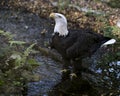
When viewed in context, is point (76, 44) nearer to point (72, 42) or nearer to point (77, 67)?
point (72, 42)

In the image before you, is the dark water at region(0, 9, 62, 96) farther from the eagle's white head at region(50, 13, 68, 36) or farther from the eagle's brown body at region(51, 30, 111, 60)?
the eagle's white head at region(50, 13, 68, 36)

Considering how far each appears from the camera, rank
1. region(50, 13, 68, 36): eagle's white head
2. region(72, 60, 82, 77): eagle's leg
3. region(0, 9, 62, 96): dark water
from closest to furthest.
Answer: region(0, 9, 62, 96): dark water < region(50, 13, 68, 36): eagle's white head < region(72, 60, 82, 77): eagle's leg

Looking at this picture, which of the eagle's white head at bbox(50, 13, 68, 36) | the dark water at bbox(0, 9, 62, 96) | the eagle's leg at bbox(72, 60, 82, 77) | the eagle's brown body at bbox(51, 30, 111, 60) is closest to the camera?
the dark water at bbox(0, 9, 62, 96)

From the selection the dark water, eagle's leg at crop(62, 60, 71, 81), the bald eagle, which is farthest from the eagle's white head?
the dark water

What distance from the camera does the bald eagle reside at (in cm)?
941

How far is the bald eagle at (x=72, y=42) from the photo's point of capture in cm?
941

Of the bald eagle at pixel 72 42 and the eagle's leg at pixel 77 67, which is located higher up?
the bald eagle at pixel 72 42

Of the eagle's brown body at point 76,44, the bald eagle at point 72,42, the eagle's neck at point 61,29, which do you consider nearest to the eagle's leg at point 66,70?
the bald eagle at point 72,42

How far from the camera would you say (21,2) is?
15.4 m

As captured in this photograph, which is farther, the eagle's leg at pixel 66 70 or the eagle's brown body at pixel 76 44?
the eagle's leg at pixel 66 70

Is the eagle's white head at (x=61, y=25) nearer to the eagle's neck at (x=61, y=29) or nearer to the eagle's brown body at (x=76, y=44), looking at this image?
the eagle's neck at (x=61, y=29)

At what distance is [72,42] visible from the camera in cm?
952

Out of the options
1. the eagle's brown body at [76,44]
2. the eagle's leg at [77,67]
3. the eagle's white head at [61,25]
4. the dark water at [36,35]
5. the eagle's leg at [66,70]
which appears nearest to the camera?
the dark water at [36,35]

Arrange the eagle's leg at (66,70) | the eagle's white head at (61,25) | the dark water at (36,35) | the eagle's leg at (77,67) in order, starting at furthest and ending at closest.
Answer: the eagle's leg at (77,67)
the eagle's leg at (66,70)
the eagle's white head at (61,25)
the dark water at (36,35)
